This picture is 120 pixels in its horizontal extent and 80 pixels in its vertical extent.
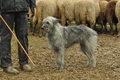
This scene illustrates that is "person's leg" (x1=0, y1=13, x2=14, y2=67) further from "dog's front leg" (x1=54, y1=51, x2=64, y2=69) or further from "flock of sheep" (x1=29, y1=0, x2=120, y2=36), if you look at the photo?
"flock of sheep" (x1=29, y1=0, x2=120, y2=36)

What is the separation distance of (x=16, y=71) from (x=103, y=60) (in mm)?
2677

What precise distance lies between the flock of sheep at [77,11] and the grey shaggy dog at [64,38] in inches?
234

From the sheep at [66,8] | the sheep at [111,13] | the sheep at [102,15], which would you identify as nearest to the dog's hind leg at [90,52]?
the sheep at [66,8]

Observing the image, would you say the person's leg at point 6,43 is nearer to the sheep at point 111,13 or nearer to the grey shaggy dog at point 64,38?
the grey shaggy dog at point 64,38

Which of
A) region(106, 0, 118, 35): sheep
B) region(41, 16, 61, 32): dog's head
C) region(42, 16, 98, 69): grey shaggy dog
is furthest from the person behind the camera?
region(106, 0, 118, 35): sheep

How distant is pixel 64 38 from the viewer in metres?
7.06

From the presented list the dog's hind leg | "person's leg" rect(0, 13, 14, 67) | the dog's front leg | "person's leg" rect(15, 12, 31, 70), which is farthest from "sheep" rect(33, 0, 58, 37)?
"person's leg" rect(0, 13, 14, 67)

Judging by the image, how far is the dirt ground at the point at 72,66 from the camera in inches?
245

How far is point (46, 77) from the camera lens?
20.1ft

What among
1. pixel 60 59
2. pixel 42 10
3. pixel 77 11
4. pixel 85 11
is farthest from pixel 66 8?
A: pixel 60 59

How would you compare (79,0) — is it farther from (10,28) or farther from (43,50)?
(10,28)

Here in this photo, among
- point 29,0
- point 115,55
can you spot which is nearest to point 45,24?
point 29,0

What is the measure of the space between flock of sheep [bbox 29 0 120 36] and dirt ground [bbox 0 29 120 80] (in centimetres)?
292

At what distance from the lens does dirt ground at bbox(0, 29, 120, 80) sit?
6213 millimetres
